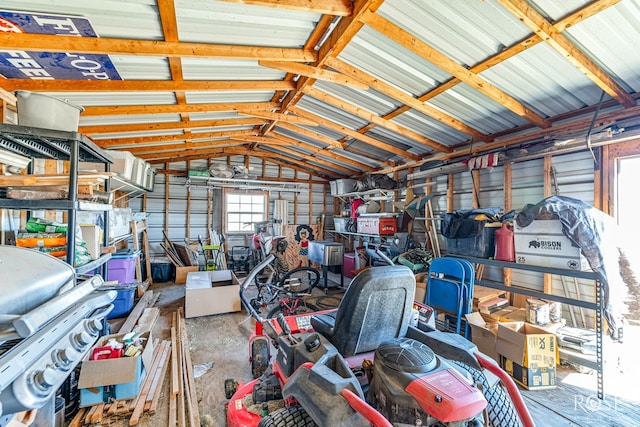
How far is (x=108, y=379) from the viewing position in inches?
82.1

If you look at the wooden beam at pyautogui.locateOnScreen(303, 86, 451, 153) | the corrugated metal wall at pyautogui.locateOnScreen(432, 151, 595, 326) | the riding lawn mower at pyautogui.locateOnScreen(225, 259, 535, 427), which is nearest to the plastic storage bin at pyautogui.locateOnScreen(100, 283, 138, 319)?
the riding lawn mower at pyautogui.locateOnScreen(225, 259, 535, 427)

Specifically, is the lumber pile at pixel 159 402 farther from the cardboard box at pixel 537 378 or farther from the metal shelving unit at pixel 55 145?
the cardboard box at pixel 537 378

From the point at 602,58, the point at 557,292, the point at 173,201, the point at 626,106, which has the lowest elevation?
the point at 557,292

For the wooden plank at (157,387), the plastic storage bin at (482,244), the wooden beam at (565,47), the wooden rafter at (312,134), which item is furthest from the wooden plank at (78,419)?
the wooden rafter at (312,134)

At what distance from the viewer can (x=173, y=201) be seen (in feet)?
24.1

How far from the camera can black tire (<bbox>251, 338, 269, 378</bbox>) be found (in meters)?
2.46

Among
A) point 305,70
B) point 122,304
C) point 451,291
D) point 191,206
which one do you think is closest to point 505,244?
point 451,291

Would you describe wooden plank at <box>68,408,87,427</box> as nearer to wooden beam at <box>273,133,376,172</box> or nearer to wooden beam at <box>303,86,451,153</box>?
wooden beam at <box>303,86,451,153</box>

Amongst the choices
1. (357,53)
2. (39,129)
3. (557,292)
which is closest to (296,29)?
(357,53)

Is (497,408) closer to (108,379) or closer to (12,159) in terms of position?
(108,379)

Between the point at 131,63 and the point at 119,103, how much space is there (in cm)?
102

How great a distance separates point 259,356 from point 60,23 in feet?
10.4

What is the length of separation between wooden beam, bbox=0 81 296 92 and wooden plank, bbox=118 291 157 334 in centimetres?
273

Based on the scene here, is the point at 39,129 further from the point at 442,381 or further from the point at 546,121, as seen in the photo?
the point at 546,121
